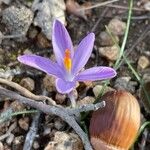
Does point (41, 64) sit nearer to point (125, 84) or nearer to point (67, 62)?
point (67, 62)

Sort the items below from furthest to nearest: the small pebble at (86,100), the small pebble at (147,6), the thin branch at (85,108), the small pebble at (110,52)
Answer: the small pebble at (147,6) → the small pebble at (110,52) → the small pebble at (86,100) → the thin branch at (85,108)

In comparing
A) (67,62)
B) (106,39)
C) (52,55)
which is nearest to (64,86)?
(67,62)

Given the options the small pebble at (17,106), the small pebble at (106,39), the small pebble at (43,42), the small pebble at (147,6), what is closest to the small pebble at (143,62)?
the small pebble at (106,39)

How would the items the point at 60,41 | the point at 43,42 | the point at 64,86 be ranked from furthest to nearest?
the point at 43,42 → the point at 60,41 → the point at 64,86

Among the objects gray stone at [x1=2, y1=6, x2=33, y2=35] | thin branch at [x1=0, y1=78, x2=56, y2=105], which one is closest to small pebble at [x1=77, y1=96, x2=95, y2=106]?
thin branch at [x1=0, y1=78, x2=56, y2=105]

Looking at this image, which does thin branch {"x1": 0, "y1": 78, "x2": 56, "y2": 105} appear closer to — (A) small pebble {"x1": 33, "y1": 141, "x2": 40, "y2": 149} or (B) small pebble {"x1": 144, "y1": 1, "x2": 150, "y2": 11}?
(A) small pebble {"x1": 33, "y1": 141, "x2": 40, "y2": 149}

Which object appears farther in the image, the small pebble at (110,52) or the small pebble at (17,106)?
the small pebble at (110,52)

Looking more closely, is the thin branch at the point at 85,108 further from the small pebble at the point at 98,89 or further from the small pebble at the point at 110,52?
the small pebble at the point at 110,52

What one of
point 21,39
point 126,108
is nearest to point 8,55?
point 21,39
